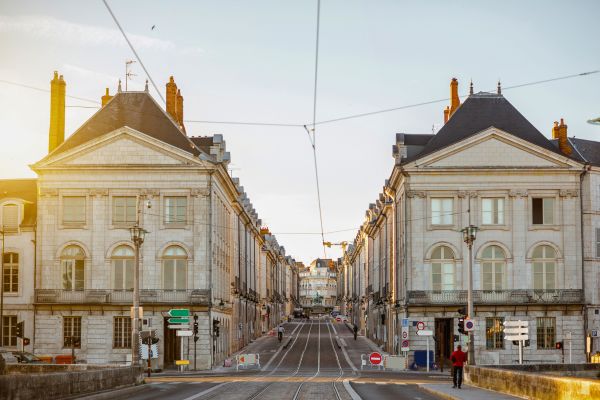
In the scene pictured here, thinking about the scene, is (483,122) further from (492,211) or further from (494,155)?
(492,211)

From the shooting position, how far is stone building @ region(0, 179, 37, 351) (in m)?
68.9

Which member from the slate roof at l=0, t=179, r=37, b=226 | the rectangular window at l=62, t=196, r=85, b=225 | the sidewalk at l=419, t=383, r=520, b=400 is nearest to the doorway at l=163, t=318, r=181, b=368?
the rectangular window at l=62, t=196, r=85, b=225

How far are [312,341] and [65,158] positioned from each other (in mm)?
42751

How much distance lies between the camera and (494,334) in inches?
2714

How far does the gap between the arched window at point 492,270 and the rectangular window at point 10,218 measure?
3310 centimetres

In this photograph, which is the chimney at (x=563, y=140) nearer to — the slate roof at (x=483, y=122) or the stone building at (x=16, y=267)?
the slate roof at (x=483, y=122)

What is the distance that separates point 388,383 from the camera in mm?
50562

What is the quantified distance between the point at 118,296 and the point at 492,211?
2674cm

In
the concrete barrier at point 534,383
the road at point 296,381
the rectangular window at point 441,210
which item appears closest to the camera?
the concrete barrier at point 534,383

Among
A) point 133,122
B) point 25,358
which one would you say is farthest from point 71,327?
point 133,122

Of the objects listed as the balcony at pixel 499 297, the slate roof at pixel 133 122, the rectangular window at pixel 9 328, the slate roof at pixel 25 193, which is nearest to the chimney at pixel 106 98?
the slate roof at pixel 133 122

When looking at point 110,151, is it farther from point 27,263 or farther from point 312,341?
point 312,341

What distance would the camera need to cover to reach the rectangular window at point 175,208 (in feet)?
223

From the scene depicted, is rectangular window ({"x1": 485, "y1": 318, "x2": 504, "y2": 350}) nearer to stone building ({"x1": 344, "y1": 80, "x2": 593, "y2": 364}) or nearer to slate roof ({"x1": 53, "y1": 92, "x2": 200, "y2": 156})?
stone building ({"x1": 344, "y1": 80, "x2": 593, "y2": 364})
